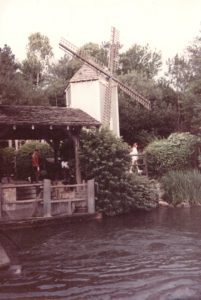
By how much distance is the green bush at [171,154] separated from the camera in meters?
28.0

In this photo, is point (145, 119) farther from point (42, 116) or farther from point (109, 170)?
point (42, 116)

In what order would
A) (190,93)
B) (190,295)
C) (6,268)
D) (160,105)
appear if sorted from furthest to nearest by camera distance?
(160,105) < (190,93) < (6,268) < (190,295)

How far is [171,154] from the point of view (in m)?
28.0

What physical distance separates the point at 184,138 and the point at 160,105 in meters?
11.0

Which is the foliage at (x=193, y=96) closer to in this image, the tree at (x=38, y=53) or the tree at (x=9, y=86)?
the tree at (x=9, y=86)

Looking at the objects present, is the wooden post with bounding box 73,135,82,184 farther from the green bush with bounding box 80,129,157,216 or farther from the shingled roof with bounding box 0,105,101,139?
the shingled roof with bounding box 0,105,101,139

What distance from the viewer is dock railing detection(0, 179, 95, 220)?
18531 millimetres

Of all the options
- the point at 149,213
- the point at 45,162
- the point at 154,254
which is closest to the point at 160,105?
the point at 45,162

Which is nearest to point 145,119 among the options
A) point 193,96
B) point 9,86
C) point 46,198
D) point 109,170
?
point 193,96

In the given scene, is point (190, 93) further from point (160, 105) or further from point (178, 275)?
point (178, 275)

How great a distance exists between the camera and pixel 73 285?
36.6 feet

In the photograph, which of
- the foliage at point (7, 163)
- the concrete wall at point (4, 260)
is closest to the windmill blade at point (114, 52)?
the foliage at point (7, 163)

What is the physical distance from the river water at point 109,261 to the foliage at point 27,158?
991 cm

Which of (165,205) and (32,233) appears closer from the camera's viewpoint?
(32,233)
